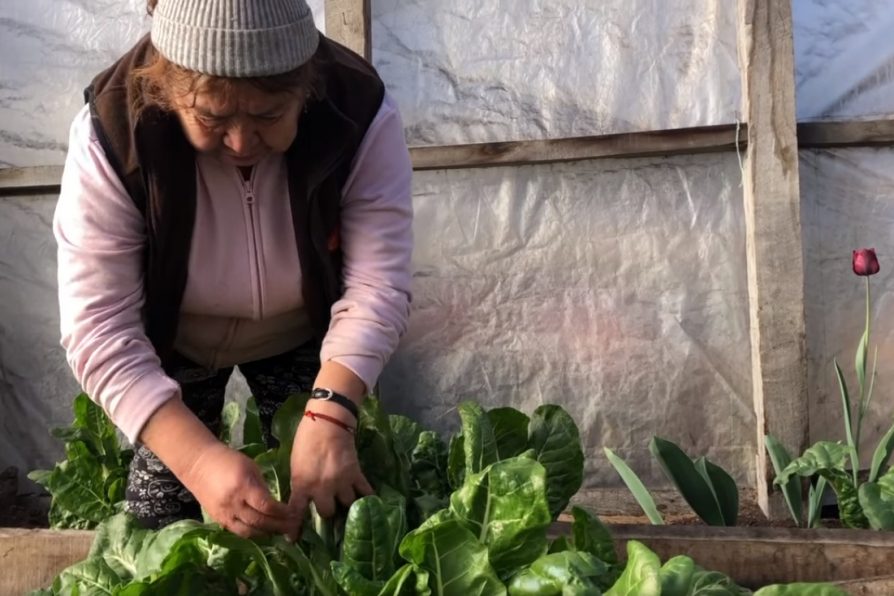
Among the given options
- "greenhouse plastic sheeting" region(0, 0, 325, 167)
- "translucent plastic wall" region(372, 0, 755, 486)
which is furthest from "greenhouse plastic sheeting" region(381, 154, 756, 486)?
"greenhouse plastic sheeting" region(0, 0, 325, 167)

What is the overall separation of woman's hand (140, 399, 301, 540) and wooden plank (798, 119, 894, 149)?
84.7 inches

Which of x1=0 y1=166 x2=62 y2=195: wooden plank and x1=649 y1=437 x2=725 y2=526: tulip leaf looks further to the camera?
x1=0 y1=166 x2=62 y2=195: wooden plank

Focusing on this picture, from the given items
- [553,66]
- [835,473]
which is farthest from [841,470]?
[553,66]

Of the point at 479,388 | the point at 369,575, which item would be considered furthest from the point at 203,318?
the point at 479,388

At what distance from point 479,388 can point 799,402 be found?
3.18ft

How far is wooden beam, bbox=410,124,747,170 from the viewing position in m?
2.84

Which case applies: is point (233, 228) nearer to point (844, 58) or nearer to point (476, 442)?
point (476, 442)

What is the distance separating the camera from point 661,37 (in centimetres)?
291

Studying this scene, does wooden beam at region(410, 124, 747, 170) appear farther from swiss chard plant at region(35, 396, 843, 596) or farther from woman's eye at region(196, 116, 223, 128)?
woman's eye at region(196, 116, 223, 128)

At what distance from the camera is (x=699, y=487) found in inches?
91.4

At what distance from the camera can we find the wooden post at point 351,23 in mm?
2828

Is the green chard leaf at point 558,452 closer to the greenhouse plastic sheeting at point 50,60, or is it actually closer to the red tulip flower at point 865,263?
the red tulip flower at point 865,263

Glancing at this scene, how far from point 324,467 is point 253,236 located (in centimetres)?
41

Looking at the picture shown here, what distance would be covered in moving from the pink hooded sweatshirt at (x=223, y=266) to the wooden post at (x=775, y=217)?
154cm
